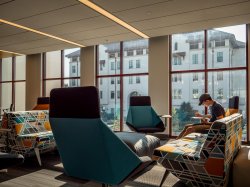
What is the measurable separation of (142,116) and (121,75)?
233 centimetres

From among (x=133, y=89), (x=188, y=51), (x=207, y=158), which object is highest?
(x=188, y=51)

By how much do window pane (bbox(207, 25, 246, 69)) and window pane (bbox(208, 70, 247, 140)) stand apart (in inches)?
9.4

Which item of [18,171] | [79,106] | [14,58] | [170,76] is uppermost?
[14,58]

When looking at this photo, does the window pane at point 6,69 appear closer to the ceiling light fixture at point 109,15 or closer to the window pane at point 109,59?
the window pane at point 109,59

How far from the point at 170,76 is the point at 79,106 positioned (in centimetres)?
532

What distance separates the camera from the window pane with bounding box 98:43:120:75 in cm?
764

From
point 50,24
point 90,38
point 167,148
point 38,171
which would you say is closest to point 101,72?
point 90,38

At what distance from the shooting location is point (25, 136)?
3.94m

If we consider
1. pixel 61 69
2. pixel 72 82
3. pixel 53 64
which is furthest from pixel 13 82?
pixel 72 82

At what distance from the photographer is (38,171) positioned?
360cm

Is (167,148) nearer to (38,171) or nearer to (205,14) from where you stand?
(38,171)

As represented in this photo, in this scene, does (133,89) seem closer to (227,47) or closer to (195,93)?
(195,93)

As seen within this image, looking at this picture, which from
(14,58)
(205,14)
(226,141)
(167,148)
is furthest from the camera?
(14,58)

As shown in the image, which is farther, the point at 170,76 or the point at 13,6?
the point at 170,76
